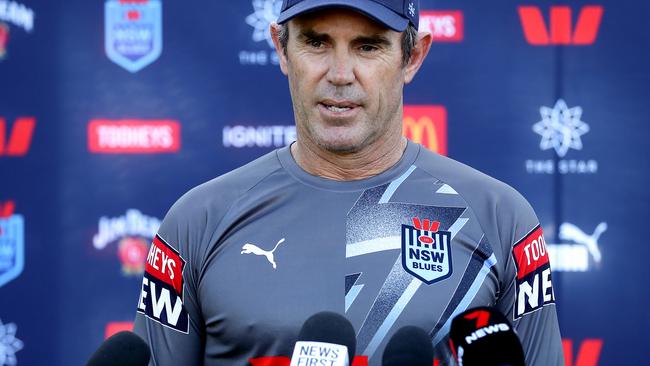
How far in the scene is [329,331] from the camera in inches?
41.9

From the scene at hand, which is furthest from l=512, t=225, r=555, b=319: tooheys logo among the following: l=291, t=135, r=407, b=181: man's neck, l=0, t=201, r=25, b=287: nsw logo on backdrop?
l=0, t=201, r=25, b=287: nsw logo on backdrop

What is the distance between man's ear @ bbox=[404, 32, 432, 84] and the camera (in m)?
1.49

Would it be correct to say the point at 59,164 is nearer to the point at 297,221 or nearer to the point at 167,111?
the point at 167,111

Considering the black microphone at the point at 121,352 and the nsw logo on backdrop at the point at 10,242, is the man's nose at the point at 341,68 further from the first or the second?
the nsw logo on backdrop at the point at 10,242

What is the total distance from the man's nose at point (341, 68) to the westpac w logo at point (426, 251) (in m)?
0.25

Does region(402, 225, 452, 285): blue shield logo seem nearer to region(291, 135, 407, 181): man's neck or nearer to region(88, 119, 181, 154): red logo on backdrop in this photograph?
region(291, 135, 407, 181): man's neck

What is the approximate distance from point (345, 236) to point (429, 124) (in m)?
1.57

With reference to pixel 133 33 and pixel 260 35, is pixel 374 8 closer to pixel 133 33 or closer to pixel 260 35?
pixel 260 35

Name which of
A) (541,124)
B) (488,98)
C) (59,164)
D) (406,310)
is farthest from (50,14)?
(406,310)

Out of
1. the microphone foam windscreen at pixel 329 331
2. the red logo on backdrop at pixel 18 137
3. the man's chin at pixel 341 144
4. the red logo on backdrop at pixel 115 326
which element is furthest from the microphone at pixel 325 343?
the red logo on backdrop at pixel 18 137

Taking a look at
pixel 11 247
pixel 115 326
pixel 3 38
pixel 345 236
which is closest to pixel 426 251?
pixel 345 236

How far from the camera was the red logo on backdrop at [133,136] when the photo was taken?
2.93 meters

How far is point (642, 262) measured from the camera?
9.62 ft

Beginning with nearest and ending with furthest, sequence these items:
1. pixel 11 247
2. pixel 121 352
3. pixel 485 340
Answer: pixel 485 340
pixel 121 352
pixel 11 247
